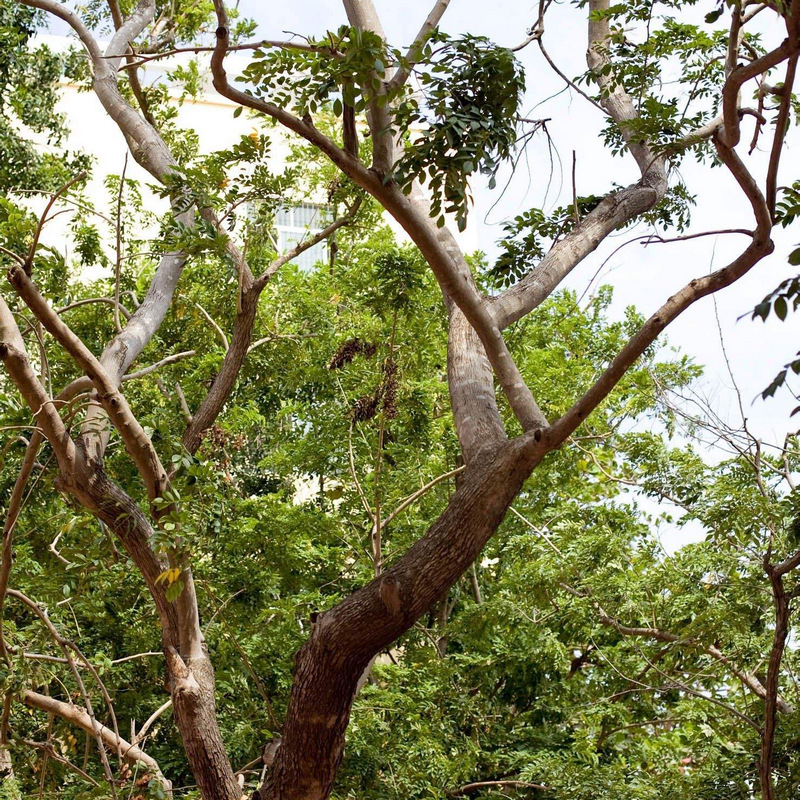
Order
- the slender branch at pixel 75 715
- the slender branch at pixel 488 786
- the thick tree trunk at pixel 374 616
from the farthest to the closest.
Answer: the slender branch at pixel 488 786 → the slender branch at pixel 75 715 → the thick tree trunk at pixel 374 616

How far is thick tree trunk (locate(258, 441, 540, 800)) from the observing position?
381 centimetres

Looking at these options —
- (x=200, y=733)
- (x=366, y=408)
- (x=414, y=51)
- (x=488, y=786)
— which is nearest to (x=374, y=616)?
(x=200, y=733)

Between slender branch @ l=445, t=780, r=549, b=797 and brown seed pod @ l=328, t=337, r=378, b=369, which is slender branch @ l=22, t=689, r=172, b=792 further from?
slender branch @ l=445, t=780, r=549, b=797

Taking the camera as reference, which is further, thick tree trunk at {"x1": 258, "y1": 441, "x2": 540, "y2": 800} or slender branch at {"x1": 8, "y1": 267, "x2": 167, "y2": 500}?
thick tree trunk at {"x1": 258, "y1": 441, "x2": 540, "y2": 800}

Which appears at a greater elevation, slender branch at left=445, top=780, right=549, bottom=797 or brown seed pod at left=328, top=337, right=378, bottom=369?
brown seed pod at left=328, top=337, right=378, bottom=369

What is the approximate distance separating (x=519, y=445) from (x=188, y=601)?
159 centimetres

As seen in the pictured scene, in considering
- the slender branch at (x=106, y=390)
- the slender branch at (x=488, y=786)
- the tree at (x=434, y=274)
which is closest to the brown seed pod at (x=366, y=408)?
the tree at (x=434, y=274)

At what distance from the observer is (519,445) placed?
12.6 feet

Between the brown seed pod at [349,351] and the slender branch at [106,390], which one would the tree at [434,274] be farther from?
the brown seed pod at [349,351]

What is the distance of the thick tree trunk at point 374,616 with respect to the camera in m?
3.81

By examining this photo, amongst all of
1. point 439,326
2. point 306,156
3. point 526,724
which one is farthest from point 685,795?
point 306,156

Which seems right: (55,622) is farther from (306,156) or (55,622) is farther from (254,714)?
(306,156)

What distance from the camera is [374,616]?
3818 mm

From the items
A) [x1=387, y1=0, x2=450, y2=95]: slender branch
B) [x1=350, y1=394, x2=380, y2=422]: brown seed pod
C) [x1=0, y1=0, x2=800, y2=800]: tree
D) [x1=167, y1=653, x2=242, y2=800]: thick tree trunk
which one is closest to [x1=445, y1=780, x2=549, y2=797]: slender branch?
[x1=0, y1=0, x2=800, y2=800]: tree
